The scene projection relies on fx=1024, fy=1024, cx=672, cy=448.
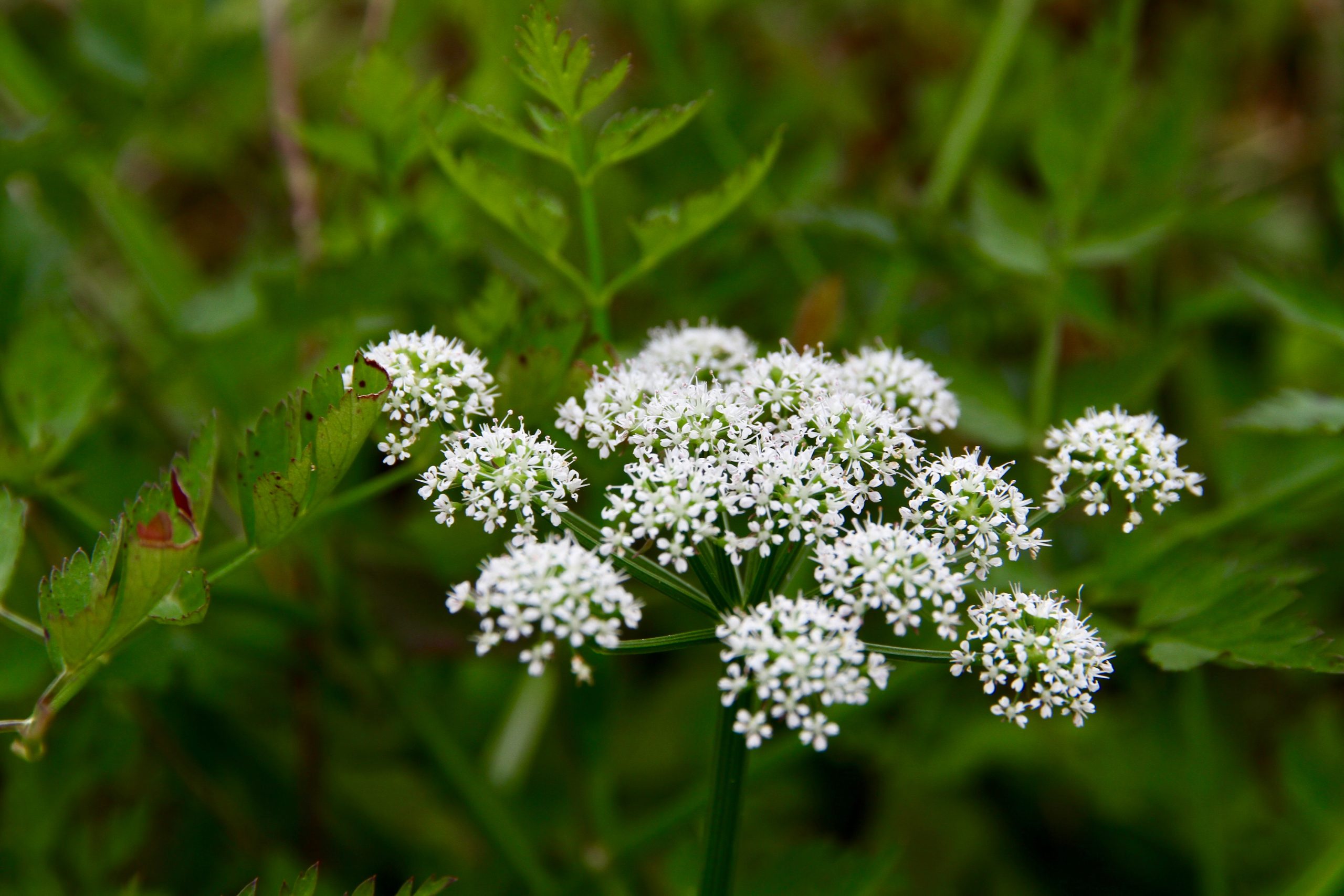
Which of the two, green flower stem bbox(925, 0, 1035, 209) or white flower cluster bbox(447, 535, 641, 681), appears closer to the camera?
white flower cluster bbox(447, 535, 641, 681)

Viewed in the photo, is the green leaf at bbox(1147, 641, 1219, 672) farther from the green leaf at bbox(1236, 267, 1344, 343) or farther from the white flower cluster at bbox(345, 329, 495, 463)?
the white flower cluster at bbox(345, 329, 495, 463)

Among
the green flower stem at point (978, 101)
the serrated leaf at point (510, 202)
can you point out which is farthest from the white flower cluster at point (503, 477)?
the green flower stem at point (978, 101)

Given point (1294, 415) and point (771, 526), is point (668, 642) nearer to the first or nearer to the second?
point (771, 526)

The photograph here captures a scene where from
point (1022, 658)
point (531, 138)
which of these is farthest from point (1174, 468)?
point (531, 138)

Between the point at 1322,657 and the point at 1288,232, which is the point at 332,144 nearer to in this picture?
the point at 1322,657

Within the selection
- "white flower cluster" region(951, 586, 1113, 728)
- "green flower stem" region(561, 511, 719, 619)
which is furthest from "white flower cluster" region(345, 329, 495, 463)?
"white flower cluster" region(951, 586, 1113, 728)

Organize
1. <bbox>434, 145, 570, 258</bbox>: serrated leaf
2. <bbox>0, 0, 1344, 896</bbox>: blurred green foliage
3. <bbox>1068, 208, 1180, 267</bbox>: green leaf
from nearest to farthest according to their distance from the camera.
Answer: <bbox>434, 145, 570, 258</bbox>: serrated leaf
<bbox>0, 0, 1344, 896</bbox>: blurred green foliage
<bbox>1068, 208, 1180, 267</bbox>: green leaf
